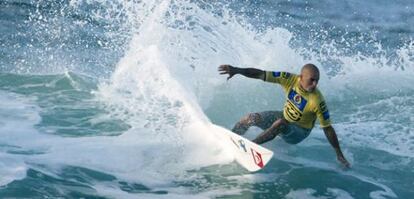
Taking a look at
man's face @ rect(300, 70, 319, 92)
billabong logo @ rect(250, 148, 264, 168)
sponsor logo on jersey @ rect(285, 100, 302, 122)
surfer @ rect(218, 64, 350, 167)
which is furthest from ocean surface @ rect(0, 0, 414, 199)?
man's face @ rect(300, 70, 319, 92)

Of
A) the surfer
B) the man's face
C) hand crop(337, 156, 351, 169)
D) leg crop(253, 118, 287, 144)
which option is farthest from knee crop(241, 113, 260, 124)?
hand crop(337, 156, 351, 169)

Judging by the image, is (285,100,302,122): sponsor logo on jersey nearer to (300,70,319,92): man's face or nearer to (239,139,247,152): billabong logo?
(300,70,319,92): man's face

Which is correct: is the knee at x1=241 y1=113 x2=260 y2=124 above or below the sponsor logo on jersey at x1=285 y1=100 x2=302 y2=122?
above

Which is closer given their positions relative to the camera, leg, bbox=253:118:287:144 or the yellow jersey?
the yellow jersey

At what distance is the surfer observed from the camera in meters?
8.66

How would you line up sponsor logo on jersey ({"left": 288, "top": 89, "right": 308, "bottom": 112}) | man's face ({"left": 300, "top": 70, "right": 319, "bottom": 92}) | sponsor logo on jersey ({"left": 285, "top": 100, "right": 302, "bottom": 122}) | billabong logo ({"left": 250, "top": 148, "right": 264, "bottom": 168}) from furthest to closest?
sponsor logo on jersey ({"left": 285, "top": 100, "right": 302, "bottom": 122}), sponsor logo on jersey ({"left": 288, "top": 89, "right": 308, "bottom": 112}), man's face ({"left": 300, "top": 70, "right": 319, "bottom": 92}), billabong logo ({"left": 250, "top": 148, "right": 264, "bottom": 168})

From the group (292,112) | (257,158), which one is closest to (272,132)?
(292,112)

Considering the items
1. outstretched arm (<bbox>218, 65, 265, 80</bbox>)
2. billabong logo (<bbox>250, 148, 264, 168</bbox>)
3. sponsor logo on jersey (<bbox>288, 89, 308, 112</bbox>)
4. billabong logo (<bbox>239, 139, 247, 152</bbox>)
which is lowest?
billabong logo (<bbox>250, 148, 264, 168</bbox>)

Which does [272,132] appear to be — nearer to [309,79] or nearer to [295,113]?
[295,113]

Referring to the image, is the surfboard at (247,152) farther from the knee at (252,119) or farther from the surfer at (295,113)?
the knee at (252,119)

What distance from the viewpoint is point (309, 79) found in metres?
8.57

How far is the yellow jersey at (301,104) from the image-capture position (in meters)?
8.72

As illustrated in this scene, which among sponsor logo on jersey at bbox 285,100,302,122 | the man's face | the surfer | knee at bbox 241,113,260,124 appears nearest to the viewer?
the man's face

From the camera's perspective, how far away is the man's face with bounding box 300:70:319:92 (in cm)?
854
